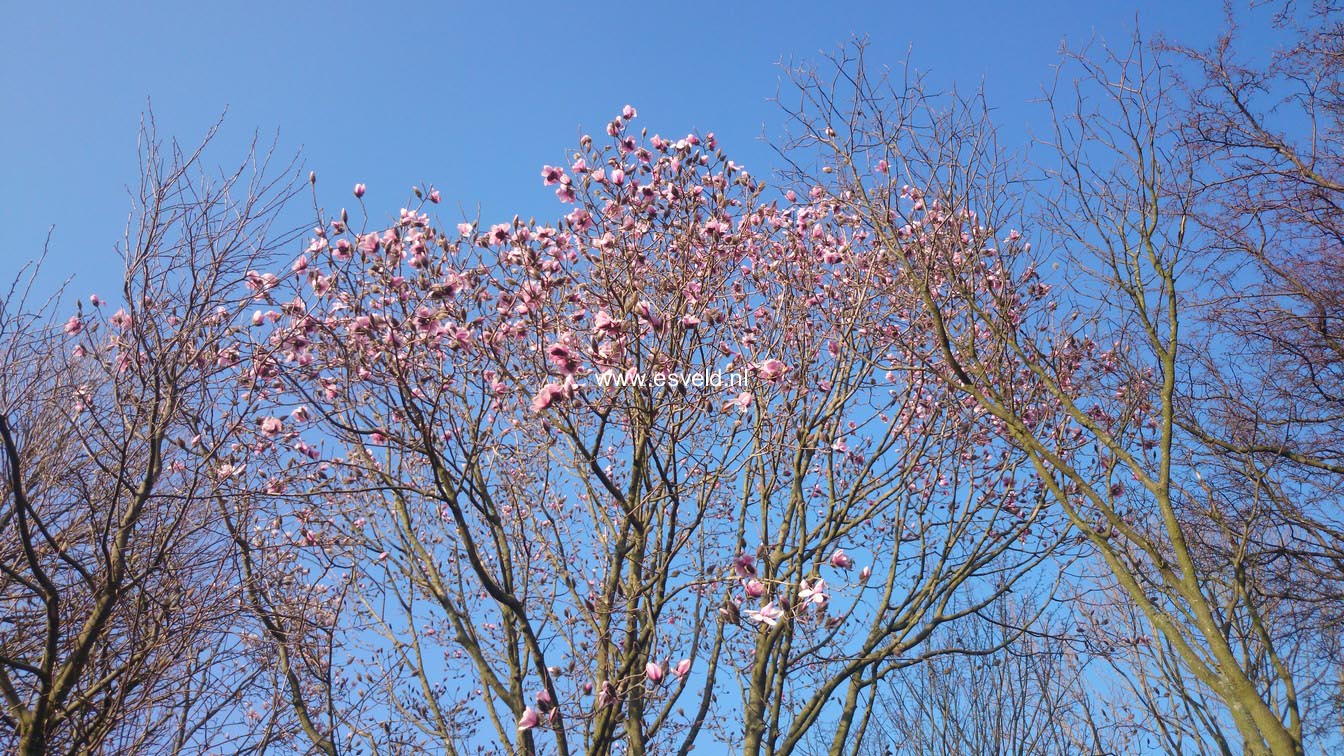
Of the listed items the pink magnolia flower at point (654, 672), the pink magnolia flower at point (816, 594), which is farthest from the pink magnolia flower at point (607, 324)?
the pink magnolia flower at point (654, 672)

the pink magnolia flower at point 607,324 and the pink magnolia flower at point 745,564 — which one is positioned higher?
the pink magnolia flower at point 607,324

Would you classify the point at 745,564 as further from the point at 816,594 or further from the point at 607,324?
the point at 607,324

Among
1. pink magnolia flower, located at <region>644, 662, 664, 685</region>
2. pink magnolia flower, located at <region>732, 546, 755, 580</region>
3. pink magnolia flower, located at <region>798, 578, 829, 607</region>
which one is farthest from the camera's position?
pink magnolia flower, located at <region>732, 546, 755, 580</region>

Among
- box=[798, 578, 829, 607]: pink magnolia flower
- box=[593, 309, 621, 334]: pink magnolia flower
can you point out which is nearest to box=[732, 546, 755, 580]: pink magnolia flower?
box=[798, 578, 829, 607]: pink magnolia flower

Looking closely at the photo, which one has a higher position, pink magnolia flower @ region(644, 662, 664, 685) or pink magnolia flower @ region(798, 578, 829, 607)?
pink magnolia flower @ region(798, 578, 829, 607)

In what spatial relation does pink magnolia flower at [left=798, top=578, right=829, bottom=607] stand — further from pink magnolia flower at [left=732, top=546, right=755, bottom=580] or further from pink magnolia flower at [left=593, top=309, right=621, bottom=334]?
pink magnolia flower at [left=593, top=309, right=621, bottom=334]

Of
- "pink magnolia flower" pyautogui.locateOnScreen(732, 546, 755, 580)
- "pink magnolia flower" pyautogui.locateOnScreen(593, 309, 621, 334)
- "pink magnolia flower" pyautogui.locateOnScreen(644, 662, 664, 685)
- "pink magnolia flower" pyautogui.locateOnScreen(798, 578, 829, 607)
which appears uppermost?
"pink magnolia flower" pyautogui.locateOnScreen(593, 309, 621, 334)

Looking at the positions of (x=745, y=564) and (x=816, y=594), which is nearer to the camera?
(x=816, y=594)

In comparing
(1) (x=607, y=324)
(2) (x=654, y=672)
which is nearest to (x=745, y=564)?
(2) (x=654, y=672)

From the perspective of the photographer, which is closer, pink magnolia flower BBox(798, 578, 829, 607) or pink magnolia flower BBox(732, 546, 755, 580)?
pink magnolia flower BBox(798, 578, 829, 607)

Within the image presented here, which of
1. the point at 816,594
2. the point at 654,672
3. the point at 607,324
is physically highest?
the point at 607,324

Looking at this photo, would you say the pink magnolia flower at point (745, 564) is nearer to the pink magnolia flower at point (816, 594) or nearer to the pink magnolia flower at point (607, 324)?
the pink magnolia flower at point (816, 594)

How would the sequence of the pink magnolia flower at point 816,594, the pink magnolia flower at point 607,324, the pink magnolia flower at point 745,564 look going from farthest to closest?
the pink magnolia flower at point 745,564
the pink magnolia flower at point 607,324
the pink magnolia flower at point 816,594

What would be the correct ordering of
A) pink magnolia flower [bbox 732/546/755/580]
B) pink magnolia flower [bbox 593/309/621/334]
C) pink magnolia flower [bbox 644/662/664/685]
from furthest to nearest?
pink magnolia flower [bbox 732/546/755/580]
pink magnolia flower [bbox 644/662/664/685]
pink magnolia flower [bbox 593/309/621/334]
